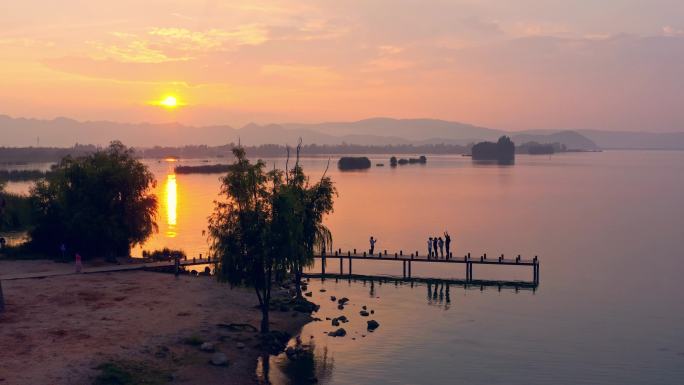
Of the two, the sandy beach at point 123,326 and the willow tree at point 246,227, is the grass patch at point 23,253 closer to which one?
the sandy beach at point 123,326

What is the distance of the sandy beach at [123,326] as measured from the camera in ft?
110

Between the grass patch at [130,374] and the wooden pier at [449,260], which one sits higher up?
the wooden pier at [449,260]

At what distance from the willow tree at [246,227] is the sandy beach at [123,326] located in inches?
192

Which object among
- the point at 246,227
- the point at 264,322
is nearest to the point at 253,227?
the point at 246,227

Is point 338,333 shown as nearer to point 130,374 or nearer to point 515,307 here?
point 130,374

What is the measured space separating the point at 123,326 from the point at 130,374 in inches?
280

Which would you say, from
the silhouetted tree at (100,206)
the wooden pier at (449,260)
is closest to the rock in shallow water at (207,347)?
the wooden pier at (449,260)

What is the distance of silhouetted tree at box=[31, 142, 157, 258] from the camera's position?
5844 centimetres

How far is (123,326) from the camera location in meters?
39.8

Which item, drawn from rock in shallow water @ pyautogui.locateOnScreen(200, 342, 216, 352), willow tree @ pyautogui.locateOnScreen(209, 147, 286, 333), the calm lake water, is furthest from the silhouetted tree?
rock in shallow water @ pyautogui.locateOnScreen(200, 342, 216, 352)

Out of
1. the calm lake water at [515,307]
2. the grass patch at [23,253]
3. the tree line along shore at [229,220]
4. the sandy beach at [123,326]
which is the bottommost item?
the calm lake water at [515,307]

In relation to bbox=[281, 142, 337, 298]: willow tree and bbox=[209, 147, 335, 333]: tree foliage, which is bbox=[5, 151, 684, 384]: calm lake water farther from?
bbox=[209, 147, 335, 333]: tree foliage

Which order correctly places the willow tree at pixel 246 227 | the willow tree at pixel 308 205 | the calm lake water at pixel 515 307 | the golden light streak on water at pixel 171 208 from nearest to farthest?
the calm lake water at pixel 515 307 < the willow tree at pixel 246 227 < the willow tree at pixel 308 205 < the golden light streak on water at pixel 171 208

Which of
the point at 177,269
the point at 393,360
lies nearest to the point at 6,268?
the point at 177,269
